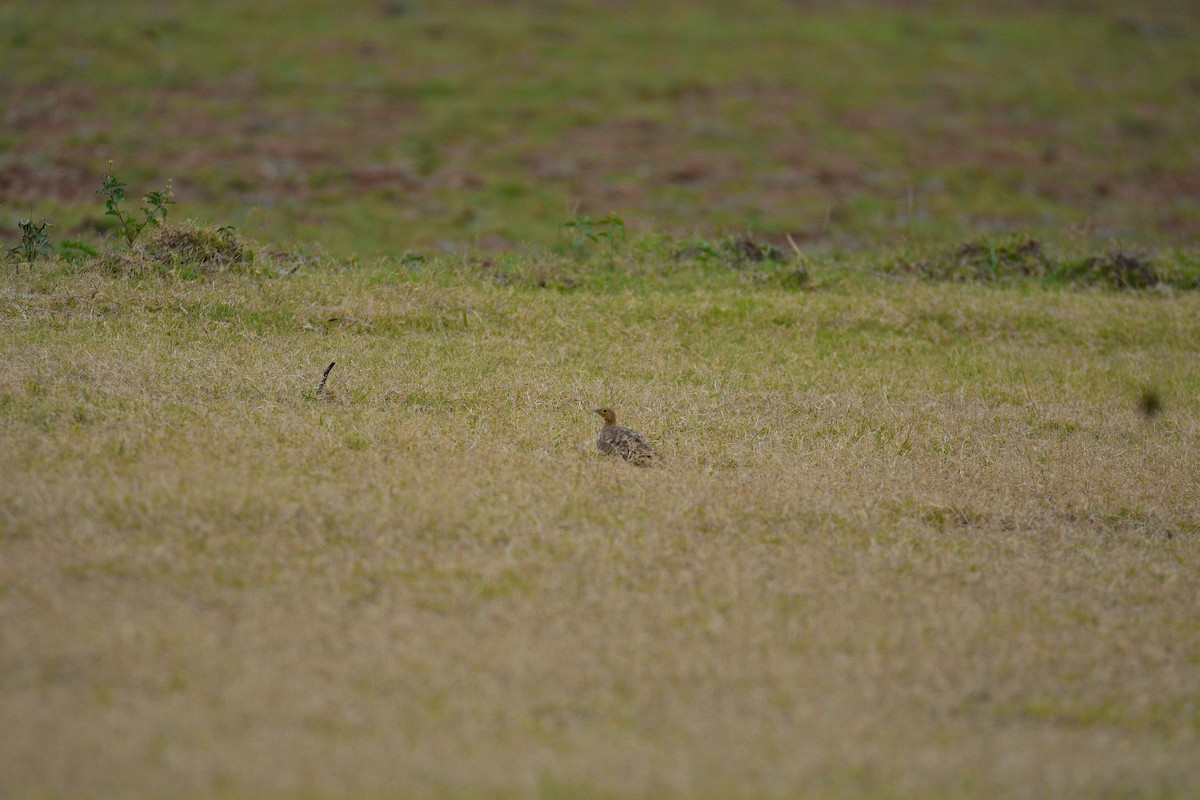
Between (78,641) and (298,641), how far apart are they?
855 mm

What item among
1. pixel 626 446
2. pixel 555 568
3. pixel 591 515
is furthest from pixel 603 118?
pixel 555 568

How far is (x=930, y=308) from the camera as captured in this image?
1188cm

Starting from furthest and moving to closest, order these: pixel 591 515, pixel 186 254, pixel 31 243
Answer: pixel 186 254, pixel 31 243, pixel 591 515

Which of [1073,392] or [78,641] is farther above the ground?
[78,641]

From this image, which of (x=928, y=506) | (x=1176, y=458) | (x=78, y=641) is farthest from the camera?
(x=1176, y=458)

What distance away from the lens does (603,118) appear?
27.8 metres

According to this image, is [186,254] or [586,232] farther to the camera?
[586,232]

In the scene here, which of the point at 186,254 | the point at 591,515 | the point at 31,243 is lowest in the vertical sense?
the point at 591,515

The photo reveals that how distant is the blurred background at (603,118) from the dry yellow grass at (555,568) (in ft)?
17.1

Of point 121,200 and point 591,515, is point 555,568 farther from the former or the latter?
point 121,200

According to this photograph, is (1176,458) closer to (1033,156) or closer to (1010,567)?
(1010,567)

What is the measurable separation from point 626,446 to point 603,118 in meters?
21.5

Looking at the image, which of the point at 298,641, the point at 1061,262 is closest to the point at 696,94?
the point at 1061,262

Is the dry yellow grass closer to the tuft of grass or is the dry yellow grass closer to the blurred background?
the tuft of grass
